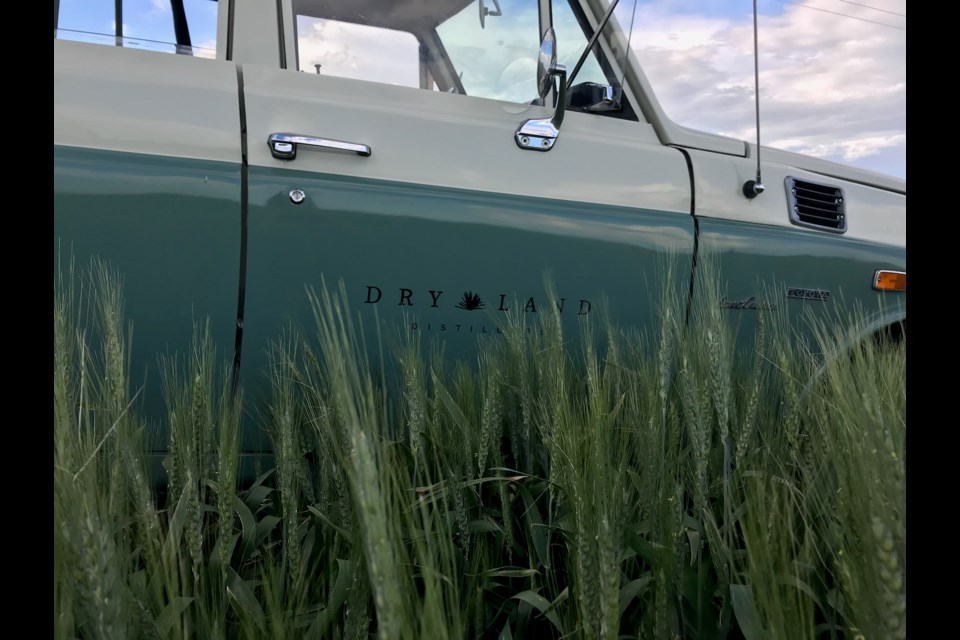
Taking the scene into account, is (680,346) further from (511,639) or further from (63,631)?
(63,631)

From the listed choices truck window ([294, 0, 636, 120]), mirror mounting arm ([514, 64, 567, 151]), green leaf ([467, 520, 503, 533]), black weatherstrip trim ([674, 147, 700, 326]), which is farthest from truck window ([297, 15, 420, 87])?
green leaf ([467, 520, 503, 533])

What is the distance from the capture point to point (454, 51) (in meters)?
2.54

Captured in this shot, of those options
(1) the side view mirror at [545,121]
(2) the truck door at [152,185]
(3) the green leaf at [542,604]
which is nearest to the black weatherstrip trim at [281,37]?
(2) the truck door at [152,185]

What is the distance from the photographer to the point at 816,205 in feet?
8.57

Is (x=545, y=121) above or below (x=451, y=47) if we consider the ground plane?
below

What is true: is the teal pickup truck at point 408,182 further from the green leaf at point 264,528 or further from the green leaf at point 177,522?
the green leaf at point 177,522

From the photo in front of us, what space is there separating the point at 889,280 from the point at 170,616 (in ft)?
8.61

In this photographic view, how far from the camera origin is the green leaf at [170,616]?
0.95 m

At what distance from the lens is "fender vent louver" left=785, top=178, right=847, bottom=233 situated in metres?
2.56

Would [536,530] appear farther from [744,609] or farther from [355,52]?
[355,52]

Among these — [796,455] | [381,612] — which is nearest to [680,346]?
[796,455]

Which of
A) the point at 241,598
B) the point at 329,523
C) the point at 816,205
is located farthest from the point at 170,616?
the point at 816,205

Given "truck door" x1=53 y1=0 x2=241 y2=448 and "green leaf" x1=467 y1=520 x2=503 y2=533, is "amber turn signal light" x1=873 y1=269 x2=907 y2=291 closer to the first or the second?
"green leaf" x1=467 y1=520 x2=503 y2=533
